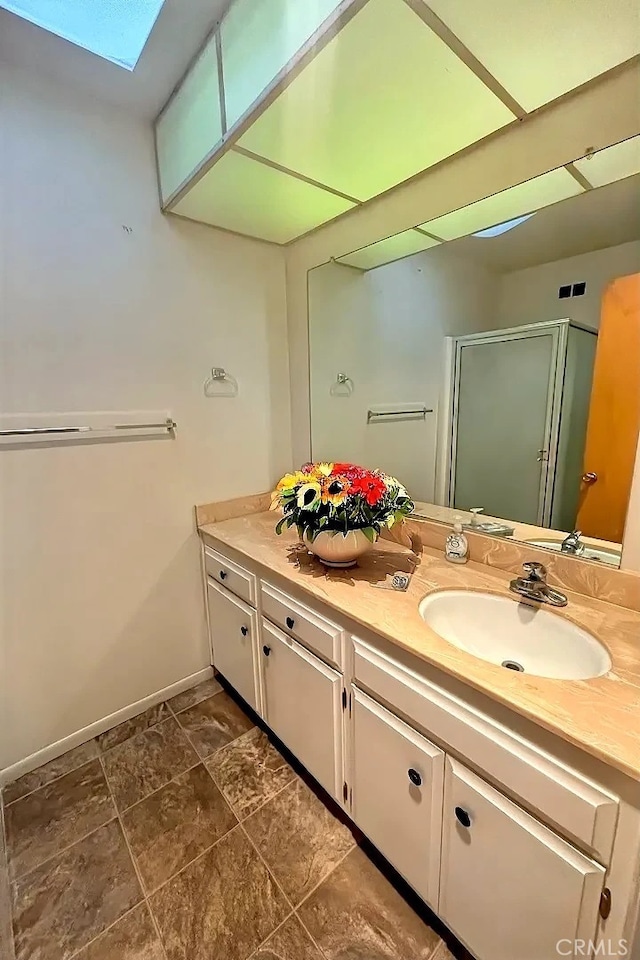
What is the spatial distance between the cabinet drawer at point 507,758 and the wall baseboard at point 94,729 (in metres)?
1.31

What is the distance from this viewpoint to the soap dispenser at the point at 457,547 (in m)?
1.45

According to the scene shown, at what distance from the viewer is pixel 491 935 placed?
0.92 meters

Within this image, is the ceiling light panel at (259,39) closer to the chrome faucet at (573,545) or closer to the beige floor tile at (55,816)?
the chrome faucet at (573,545)

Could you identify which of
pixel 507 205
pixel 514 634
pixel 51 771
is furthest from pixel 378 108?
pixel 51 771

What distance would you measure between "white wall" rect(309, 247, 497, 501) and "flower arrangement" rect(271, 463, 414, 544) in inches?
19.3

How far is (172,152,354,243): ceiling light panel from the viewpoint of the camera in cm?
143

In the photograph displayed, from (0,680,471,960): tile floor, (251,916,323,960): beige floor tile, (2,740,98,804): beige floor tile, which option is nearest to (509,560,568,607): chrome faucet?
(0,680,471,960): tile floor

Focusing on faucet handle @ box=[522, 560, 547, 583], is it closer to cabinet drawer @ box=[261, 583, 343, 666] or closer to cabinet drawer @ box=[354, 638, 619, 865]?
cabinet drawer @ box=[354, 638, 619, 865]

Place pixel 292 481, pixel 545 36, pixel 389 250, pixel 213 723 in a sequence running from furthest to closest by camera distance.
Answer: pixel 213 723
pixel 389 250
pixel 292 481
pixel 545 36

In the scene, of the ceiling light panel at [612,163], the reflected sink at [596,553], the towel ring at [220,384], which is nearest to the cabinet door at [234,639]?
the towel ring at [220,384]

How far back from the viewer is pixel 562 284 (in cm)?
137

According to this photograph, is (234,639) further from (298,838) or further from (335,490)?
(335,490)

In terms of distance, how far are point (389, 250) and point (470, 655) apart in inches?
63.3

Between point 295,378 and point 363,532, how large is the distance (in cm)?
110
